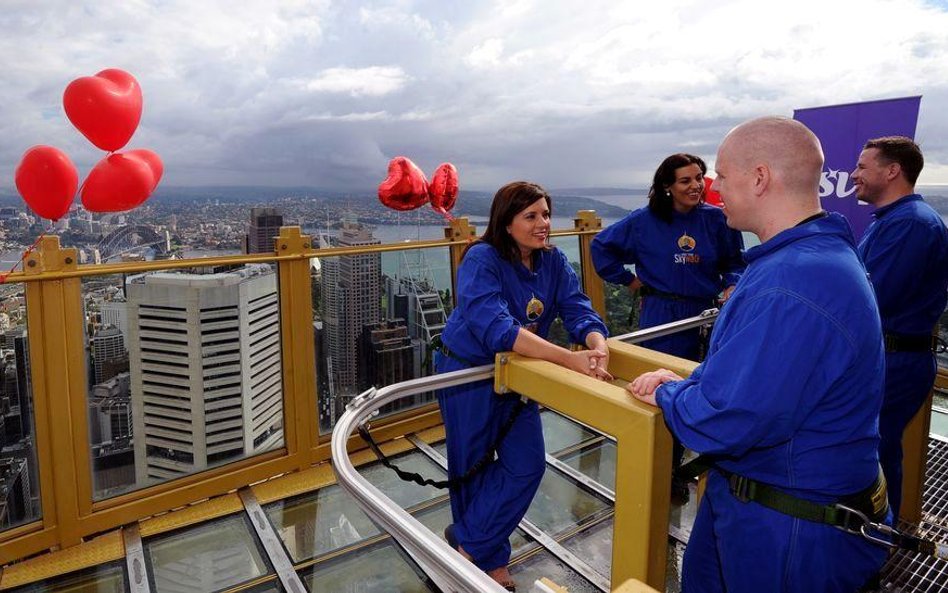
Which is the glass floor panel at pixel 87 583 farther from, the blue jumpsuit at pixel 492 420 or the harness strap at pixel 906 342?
the harness strap at pixel 906 342

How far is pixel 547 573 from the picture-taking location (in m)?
2.91

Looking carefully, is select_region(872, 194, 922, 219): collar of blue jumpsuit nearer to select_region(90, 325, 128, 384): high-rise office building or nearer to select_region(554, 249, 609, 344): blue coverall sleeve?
select_region(554, 249, 609, 344): blue coverall sleeve

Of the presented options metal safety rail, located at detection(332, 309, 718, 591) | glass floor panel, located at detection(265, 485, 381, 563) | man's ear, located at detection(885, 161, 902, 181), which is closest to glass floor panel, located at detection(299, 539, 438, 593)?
glass floor panel, located at detection(265, 485, 381, 563)

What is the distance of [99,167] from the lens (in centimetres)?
352

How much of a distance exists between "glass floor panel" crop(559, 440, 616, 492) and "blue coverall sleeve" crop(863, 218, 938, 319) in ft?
6.13

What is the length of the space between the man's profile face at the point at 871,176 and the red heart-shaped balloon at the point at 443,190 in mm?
2873

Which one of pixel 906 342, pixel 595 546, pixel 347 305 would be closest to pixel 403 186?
pixel 347 305

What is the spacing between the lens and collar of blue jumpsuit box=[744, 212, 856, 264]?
1396mm

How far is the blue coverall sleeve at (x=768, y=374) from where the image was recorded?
49.8 inches

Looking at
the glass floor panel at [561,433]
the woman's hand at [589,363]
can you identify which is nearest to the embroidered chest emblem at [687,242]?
the glass floor panel at [561,433]

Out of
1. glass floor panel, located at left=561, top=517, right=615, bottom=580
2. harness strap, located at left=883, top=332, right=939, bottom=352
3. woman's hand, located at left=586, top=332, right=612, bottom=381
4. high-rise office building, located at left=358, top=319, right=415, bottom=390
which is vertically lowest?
glass floor panel, located at left=561, top=517, right=615, bottom=580

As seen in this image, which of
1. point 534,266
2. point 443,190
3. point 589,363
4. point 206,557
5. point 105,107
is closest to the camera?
point 589,363

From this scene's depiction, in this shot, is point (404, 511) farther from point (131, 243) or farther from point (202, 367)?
point (131, 243)

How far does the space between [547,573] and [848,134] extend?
11.5ft
